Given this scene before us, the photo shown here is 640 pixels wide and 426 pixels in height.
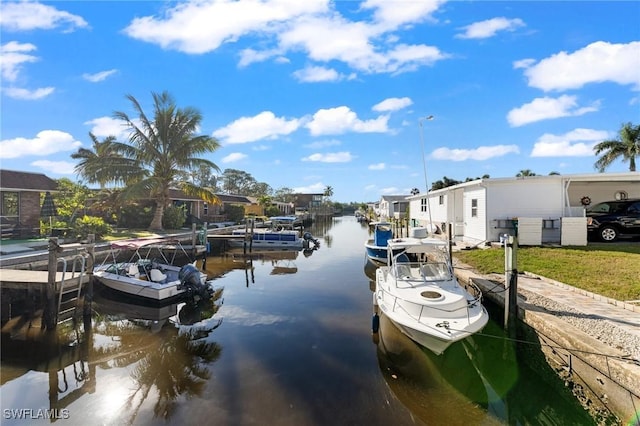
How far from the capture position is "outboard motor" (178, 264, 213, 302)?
11.7 meters

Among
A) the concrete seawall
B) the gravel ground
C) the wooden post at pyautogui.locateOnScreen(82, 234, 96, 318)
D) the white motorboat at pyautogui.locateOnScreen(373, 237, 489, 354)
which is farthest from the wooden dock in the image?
the gravel ground

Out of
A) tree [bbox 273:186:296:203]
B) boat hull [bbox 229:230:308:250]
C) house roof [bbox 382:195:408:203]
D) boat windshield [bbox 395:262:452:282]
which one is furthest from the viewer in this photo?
tree [bbox 273:186:296:203]

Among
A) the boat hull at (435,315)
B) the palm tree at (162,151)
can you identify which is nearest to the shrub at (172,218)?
the palm tree at (162,151)

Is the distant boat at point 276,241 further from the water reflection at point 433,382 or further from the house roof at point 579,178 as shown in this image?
the water reflection at point 433,382

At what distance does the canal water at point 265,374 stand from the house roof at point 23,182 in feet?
44.3

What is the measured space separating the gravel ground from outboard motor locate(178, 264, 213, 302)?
9.98 meters

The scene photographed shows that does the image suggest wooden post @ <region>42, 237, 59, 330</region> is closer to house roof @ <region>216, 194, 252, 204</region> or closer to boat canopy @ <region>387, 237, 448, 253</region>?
boat canopy @ <region>387, 237, 448, 253</region>

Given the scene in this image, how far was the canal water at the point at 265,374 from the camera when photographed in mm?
5602

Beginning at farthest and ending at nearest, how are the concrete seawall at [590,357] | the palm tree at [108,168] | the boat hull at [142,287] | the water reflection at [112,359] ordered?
the palm tree at [108,168]
the boat hull at [142,287]
the water reflection at [112,359]
the concrete seawall at [590,357]

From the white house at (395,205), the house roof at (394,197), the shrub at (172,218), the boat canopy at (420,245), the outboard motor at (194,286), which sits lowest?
the outboard motor at (194,286)

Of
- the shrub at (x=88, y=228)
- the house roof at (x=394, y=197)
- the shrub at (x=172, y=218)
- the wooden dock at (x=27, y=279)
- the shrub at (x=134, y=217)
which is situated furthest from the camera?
the house roof at (x=394, y=197)

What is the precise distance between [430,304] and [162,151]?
24.7 m

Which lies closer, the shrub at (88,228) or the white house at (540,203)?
the white house at (540,203)

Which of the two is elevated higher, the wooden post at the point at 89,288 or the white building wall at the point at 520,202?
the white building wall at the point at 520,202
